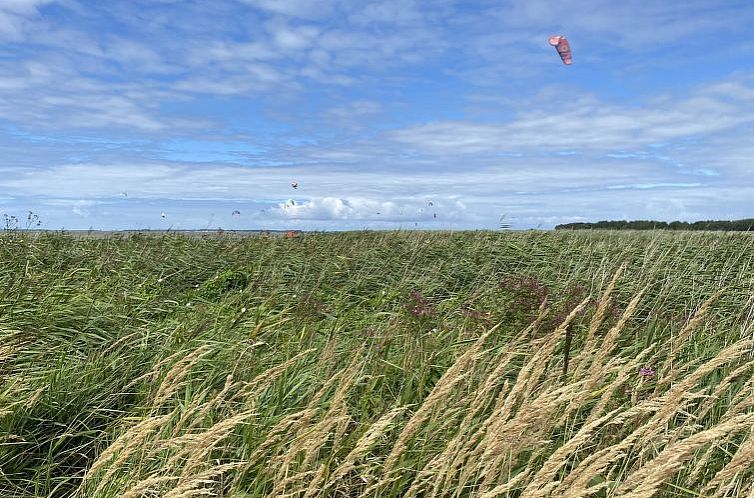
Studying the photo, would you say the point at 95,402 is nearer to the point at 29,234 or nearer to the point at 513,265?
the point at 513,265

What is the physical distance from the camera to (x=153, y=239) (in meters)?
13.0

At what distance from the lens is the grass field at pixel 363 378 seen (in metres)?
2.50

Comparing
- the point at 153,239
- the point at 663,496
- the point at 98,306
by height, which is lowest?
the point at 663,496

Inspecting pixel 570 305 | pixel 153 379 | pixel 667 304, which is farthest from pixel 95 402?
pixel 667 304

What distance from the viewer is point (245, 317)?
6.14m

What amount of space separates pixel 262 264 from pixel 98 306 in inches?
180

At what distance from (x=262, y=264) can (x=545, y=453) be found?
7.90m

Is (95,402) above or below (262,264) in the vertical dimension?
below

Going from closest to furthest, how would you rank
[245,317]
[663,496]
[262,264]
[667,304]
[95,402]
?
[663,496] → [95,402] → [245,317] → [667,304] → [262,264]

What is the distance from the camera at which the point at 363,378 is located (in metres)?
4.18

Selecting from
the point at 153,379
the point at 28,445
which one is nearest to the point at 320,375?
the point at 153,379

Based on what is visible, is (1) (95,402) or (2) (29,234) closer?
(1) (95,402)

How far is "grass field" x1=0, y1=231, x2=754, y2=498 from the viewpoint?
8.21 feet


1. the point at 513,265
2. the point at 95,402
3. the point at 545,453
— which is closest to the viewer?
the point at 545,453
